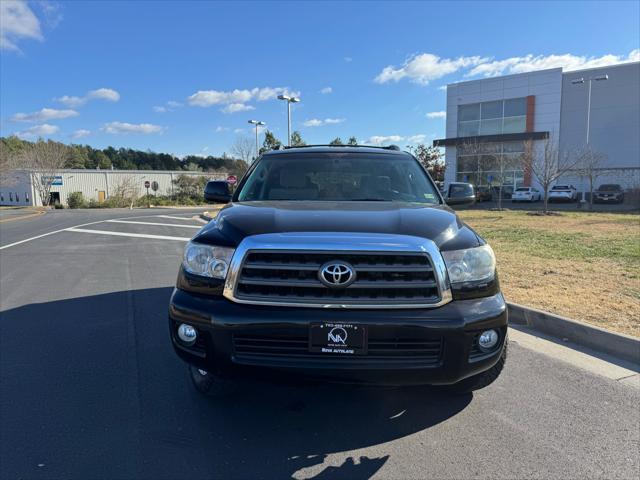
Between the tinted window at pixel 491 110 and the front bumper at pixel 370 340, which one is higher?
the tinted window at pixel 491 110

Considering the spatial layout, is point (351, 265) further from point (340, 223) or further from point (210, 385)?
point (210, 385)

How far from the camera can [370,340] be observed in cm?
248

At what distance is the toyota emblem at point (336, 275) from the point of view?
251 centimetres

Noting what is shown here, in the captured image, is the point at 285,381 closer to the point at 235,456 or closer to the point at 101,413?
the point at 235,456

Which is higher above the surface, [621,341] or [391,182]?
[391,182]

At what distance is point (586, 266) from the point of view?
782 cm

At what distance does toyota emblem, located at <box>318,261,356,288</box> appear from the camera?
2.51 meters

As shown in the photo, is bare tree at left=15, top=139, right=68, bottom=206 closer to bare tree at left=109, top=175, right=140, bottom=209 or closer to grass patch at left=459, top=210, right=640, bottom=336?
bare tree at left=109, top=175, right=140, bottom=209

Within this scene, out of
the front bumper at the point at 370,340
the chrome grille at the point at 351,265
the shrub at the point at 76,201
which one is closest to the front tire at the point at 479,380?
the front bumper at the point at 370,340

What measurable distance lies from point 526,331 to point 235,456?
3.54 metres

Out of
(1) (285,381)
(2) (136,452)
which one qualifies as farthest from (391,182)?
(2) (136,452)

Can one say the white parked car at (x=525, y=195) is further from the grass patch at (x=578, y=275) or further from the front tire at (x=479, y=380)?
the front tire at (x=479, y=380)

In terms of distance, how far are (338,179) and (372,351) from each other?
195cm

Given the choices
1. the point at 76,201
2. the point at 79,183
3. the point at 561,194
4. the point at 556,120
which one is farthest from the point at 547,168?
the point at 79,183
